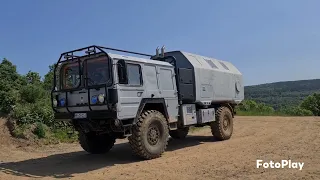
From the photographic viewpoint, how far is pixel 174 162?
8352mm

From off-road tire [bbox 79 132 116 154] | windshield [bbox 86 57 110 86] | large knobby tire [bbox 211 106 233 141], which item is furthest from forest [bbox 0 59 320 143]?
windshield [bbox 86 57 110 86]

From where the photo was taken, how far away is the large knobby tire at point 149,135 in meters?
8.52

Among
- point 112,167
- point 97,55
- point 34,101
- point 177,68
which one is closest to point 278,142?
point 177,68

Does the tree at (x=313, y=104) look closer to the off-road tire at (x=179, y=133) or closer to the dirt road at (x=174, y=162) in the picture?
the off-road tire at (x=179, y=133)

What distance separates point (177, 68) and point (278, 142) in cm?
419

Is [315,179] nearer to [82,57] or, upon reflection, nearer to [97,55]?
[97,55]

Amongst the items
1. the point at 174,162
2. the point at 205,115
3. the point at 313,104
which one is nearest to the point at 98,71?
the point at 174,162

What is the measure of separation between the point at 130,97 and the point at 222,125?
17.8 ft

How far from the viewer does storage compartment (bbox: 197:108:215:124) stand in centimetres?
1144

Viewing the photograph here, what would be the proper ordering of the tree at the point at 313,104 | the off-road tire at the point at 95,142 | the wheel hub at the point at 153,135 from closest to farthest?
the wheel hub at the point at 153,135 < the off-road tire at the point at 95,142 < the tree at the point at 313,104

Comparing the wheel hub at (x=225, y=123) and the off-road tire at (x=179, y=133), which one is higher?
the wheel hub at (x=225, y=123)

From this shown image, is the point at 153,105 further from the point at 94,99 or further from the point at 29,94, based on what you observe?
the point at 29,94

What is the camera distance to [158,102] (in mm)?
9461

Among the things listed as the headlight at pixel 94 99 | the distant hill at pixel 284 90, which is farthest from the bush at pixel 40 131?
the distant hill at pixel 284 90
